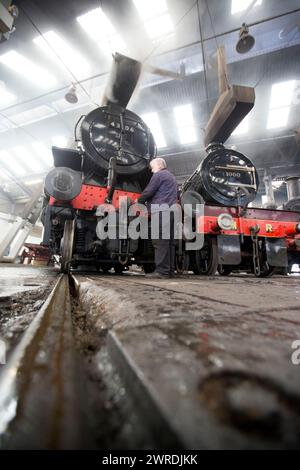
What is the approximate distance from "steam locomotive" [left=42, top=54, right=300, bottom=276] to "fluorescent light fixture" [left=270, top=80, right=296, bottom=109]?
517 centimetres

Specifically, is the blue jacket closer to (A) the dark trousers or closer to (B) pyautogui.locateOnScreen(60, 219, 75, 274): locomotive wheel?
(A) the dark trousers

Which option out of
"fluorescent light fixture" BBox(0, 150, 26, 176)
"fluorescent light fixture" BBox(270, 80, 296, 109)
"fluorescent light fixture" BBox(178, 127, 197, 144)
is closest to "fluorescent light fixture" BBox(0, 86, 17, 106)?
"fluorescent light fixture" BBox(0, 150, 26, 176)

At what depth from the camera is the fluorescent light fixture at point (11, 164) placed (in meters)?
12.8

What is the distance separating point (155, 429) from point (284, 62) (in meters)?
8.93

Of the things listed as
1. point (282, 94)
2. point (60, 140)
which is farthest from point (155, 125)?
point (60, 140)

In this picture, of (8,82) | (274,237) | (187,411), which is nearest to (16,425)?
(187,411)

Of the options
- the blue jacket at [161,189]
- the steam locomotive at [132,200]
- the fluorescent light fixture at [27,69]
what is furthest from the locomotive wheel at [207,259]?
the fluorescent light fixture at [27,69]

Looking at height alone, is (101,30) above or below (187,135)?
above

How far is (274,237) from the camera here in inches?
146

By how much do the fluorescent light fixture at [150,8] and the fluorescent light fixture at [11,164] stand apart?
33.6ft

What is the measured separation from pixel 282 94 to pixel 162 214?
779cm

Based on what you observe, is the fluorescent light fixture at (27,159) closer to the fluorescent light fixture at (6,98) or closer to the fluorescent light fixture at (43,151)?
the fluorescent light fixture at (43,151)

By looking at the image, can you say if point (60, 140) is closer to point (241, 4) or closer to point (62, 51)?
point (62, 51)

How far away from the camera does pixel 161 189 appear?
2922 mm
